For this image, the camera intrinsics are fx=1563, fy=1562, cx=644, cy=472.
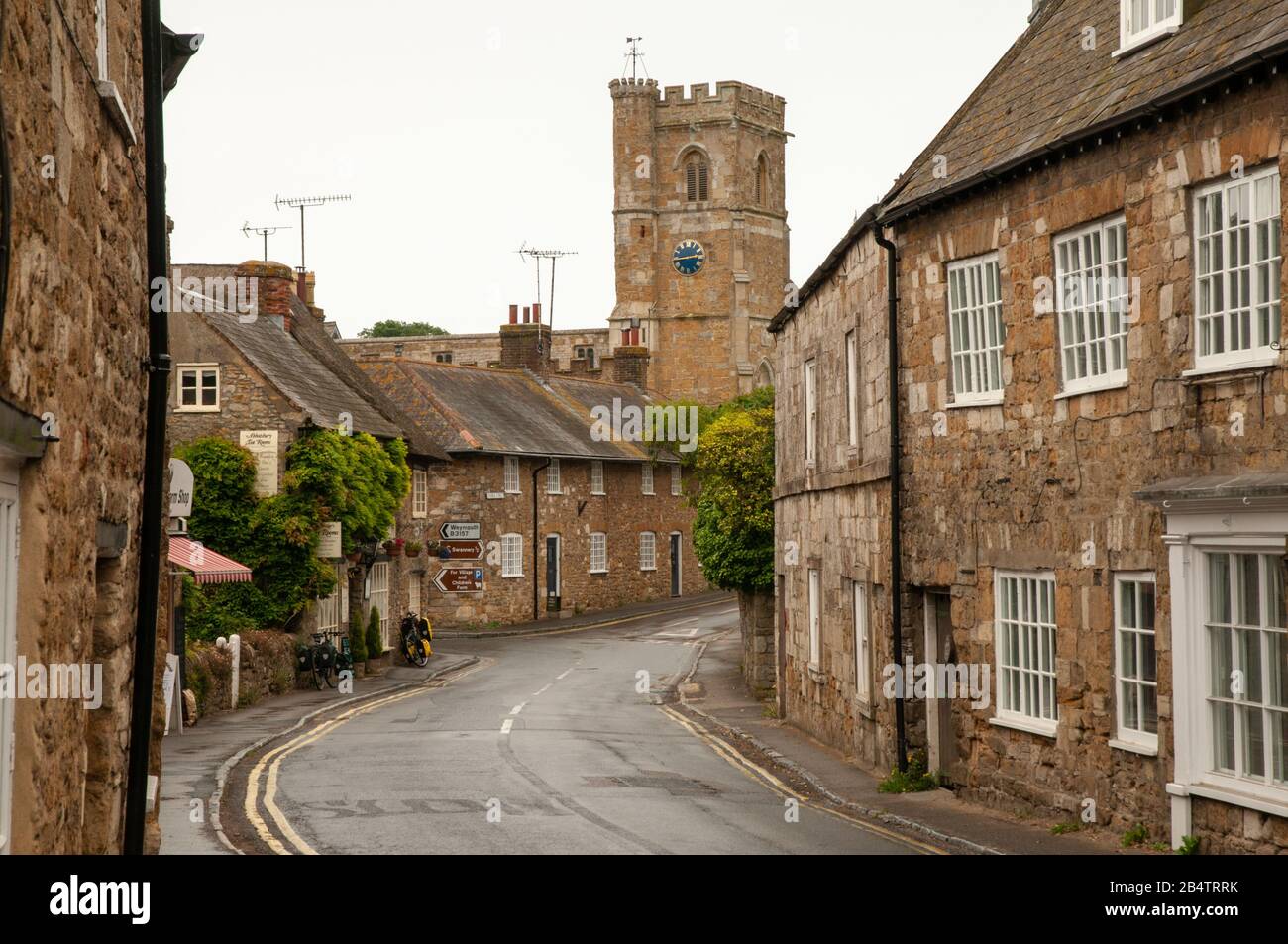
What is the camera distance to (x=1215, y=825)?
11695 millimetres

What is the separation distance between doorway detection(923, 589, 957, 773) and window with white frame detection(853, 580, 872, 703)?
1732mm

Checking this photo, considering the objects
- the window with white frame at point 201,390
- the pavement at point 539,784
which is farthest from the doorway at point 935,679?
the window with white frame at point 201,390

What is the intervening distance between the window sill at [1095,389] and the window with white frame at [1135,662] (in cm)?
160

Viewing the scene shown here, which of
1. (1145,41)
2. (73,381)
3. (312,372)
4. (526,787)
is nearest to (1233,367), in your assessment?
(1145,41)

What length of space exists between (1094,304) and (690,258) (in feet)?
259

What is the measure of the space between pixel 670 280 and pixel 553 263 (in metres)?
7.21

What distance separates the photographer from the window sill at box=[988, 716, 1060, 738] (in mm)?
14345

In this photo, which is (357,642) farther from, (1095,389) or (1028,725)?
(1095,389)

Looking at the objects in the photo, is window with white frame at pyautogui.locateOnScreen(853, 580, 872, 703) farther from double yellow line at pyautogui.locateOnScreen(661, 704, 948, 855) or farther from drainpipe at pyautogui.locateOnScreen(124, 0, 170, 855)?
drainpipe at pyautogui.locateOnScreen(124, 0, 170, 855)

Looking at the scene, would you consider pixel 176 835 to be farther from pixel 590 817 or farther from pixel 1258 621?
pixel 1258 621

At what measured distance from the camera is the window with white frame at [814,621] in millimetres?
23156

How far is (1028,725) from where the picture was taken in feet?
48.4

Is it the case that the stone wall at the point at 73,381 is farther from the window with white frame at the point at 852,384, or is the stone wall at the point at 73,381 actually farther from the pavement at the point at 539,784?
the window with white frame at the point at 852,384

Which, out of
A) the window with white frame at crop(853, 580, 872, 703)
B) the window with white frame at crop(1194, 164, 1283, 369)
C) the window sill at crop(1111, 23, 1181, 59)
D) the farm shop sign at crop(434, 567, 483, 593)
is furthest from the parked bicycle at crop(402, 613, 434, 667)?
the window with white frame at crop(1194, 164, 1283, 369)
